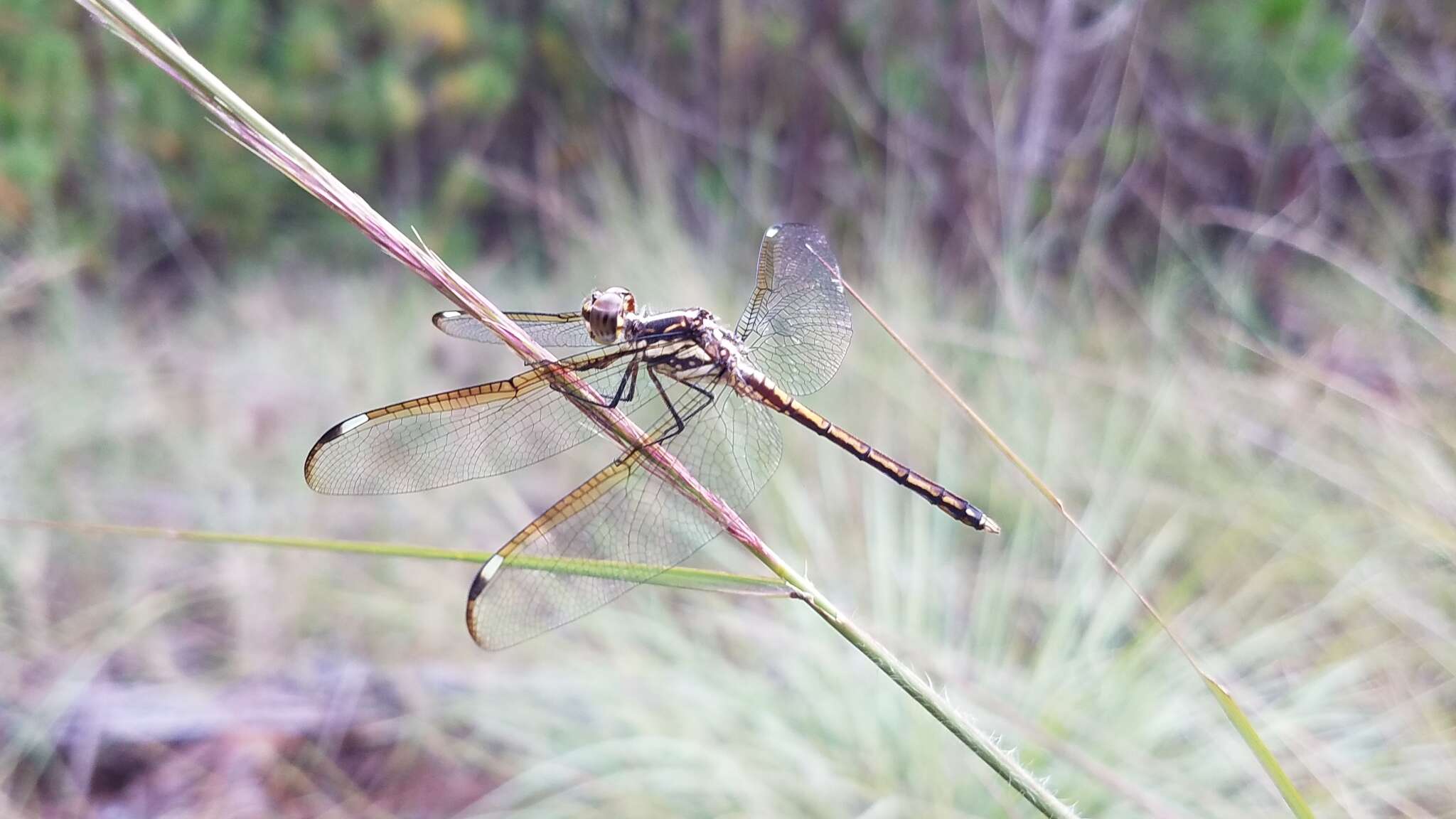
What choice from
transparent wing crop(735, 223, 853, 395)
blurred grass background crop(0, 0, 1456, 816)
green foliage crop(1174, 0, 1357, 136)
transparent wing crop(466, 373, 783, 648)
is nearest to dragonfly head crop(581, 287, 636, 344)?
transparent wing crop(466, 373, 783, 648)

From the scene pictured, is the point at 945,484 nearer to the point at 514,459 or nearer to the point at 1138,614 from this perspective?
the point at 1138,614

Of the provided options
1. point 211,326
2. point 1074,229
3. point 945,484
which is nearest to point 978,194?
point 1074,229

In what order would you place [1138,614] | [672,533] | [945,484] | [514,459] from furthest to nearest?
[945,484], [1138,614], [514,459], [672,533]

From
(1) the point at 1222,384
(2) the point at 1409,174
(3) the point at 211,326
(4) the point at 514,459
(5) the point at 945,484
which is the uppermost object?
(3) the point at 211,326

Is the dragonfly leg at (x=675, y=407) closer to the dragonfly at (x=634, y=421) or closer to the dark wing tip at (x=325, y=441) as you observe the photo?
the dragonfly at (x=634, y=421)

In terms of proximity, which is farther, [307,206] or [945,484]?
[307,206]

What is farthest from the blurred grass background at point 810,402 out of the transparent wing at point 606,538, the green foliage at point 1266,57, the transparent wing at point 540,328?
the transparent wing at point 540,328

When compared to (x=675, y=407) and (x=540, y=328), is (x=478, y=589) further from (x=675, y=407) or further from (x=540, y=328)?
(x=540, y=328)

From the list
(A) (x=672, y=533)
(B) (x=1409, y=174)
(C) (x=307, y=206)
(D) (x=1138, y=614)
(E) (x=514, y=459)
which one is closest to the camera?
(A) (x=672, y=533)
